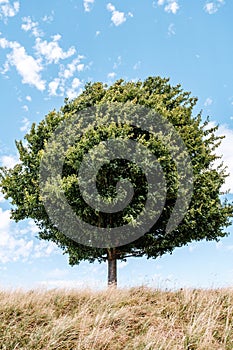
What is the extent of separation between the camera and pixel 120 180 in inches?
589

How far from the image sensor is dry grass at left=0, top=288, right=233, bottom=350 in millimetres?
7441

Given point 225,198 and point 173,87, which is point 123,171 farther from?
point 173,87

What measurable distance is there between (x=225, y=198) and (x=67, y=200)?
885 centimetres

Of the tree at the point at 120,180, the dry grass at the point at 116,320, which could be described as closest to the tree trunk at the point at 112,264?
the tree at the point at 120,180

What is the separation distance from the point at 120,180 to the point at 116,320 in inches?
278

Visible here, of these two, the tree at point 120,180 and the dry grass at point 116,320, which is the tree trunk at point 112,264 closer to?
the tree at point 120,180

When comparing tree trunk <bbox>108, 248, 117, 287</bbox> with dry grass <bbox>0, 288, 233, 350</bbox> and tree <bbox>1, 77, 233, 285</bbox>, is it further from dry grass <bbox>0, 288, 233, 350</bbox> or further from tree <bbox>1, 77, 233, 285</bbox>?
dry grass <bbox>0, 288, 233, 350</bbox>

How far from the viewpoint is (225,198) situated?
1923cm

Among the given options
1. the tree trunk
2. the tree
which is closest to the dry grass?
the tree

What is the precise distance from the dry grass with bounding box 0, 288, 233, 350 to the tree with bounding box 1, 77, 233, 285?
4.62 m

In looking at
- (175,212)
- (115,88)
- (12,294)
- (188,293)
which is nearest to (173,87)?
(115,88)

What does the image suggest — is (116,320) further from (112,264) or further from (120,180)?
(112,264)

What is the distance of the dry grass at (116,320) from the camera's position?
744cm

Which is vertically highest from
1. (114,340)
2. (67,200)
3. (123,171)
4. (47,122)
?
(47,122)
